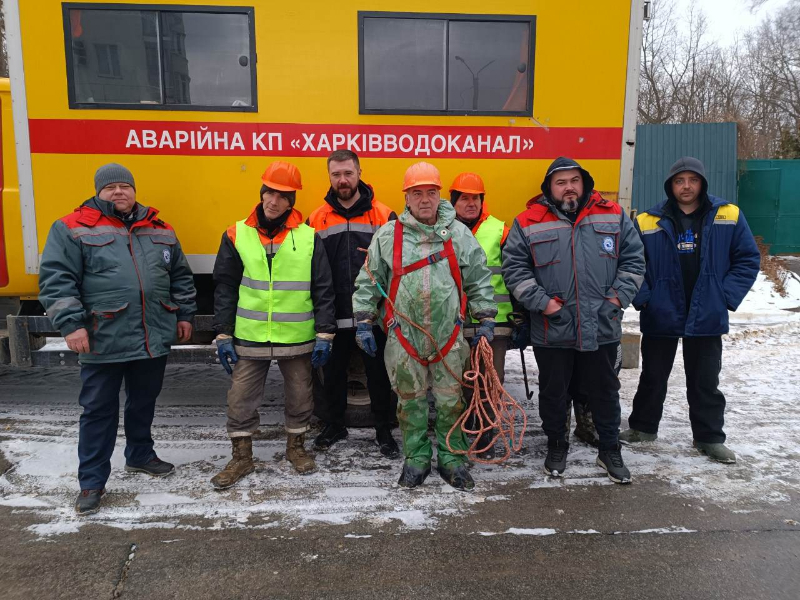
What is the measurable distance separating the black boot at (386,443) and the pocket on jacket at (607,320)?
1.59m

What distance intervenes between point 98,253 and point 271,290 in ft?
3.23

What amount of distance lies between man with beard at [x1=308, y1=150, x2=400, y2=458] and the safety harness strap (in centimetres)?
38

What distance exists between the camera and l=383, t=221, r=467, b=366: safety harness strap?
3.35 m

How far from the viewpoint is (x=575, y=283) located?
347cm

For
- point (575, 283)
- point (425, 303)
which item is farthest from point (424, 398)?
point (575, 283)

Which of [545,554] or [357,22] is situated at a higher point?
[357,22]

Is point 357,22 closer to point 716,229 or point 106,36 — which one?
point 106,36

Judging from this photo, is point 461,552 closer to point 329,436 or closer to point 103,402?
point 329,436

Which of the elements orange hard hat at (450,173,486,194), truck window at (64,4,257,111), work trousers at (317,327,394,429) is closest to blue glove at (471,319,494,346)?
work trousers at (317,327,394,429)

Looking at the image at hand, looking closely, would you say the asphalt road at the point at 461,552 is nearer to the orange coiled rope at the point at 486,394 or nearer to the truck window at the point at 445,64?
the orange coiled rope at the point at 486,394

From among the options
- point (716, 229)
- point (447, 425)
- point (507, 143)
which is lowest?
point (447, 425)

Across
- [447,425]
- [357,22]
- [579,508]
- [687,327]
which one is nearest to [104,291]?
[447,425]

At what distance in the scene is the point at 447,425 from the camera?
354cm

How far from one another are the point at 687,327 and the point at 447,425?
1746 millimetres
